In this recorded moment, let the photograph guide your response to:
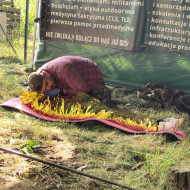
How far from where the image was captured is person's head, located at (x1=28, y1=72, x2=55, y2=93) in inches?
197

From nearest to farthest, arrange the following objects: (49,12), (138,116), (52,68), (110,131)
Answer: (110,131) → (138,116) → (52,68) → (49,12)

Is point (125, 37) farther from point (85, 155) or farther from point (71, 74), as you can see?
point (85, 155)

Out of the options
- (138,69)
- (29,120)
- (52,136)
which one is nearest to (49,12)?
(138,69)

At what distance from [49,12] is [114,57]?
1.53 metres

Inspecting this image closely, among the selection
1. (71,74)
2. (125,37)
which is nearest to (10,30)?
(125,37)

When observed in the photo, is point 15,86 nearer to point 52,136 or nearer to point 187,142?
point 52,136

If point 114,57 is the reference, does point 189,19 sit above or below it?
above

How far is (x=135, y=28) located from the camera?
6.56 m

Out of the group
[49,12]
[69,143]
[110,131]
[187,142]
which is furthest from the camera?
[49,12]

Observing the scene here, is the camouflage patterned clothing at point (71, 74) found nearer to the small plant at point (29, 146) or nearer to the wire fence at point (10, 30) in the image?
the small plant at point (29, 146)

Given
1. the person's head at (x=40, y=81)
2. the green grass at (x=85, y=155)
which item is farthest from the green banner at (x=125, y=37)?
the person's head at (x=40, y=81)

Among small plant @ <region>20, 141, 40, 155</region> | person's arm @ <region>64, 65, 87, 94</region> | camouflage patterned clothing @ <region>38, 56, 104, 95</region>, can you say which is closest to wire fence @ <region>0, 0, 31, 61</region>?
camouflage patterned clothing @ <region>38, 56, 104, 95</region>

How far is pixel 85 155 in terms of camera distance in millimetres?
3576

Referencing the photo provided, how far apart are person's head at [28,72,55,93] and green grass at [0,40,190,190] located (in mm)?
430
